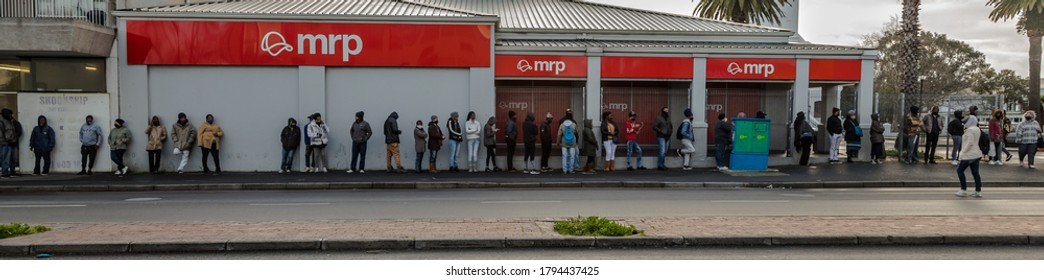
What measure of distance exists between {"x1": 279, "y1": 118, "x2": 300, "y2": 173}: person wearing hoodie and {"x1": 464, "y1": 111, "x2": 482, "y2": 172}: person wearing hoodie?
158 inches

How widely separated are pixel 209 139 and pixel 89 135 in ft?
9.06

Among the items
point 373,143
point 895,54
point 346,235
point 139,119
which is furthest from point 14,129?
point 895,54

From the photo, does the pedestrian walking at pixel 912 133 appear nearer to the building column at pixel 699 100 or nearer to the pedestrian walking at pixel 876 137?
the pedestrian walking at pixel 876 137

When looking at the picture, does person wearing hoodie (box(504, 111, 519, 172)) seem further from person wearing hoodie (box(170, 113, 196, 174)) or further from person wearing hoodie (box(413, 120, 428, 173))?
person wearing hoodie (box(170, 113, 196, 174))

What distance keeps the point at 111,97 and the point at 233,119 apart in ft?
9.39

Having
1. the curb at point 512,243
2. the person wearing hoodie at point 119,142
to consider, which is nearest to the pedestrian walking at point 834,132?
the curb at point 512,243

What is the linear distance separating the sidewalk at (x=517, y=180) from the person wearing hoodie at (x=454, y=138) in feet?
1.76

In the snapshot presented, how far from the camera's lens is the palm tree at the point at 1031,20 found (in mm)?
27203

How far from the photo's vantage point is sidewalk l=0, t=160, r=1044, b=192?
45.8 feet

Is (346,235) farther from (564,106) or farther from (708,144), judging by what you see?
(708,144)

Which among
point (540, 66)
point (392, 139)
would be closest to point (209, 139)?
point (392, 139)

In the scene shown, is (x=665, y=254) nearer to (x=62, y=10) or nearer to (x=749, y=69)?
(x=749, y=69)

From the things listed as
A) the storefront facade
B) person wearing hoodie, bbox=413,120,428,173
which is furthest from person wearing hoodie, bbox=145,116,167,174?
person wearing hoodie, bbox=413,120,428,173

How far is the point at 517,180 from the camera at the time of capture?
14.6 meters
